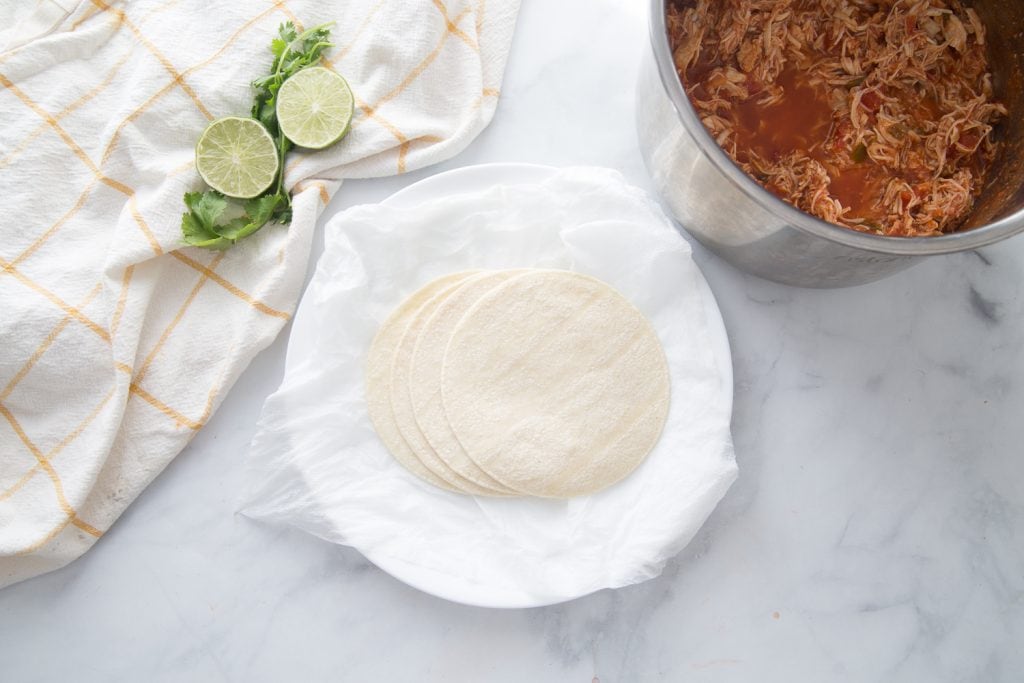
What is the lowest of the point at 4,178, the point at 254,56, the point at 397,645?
the point at 397,645

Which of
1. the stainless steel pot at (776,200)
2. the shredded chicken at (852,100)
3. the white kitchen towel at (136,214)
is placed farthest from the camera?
the white kitchen towel at (136,214)

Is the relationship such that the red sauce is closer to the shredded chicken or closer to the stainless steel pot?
the shredded chicken

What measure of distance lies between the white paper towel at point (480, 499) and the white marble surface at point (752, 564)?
0.18 meters

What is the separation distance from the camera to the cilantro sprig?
188 cm

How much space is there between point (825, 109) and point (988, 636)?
1353mm

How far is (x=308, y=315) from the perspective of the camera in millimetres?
1849

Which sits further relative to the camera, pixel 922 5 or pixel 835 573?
pixel 835 573

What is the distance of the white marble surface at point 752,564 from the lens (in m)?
1.95

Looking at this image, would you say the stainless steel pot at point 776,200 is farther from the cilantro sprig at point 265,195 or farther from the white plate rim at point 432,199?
the cilantro sprig at point 265,195

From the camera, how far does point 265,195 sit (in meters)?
1.94

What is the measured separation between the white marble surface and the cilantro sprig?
0.16 meters

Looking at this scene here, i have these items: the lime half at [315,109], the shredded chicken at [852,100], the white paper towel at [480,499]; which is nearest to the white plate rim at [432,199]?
the white paper towel at [480,499]

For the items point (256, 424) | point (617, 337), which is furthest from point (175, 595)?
point (617, 337)

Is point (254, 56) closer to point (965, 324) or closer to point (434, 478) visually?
point (434, 478)
